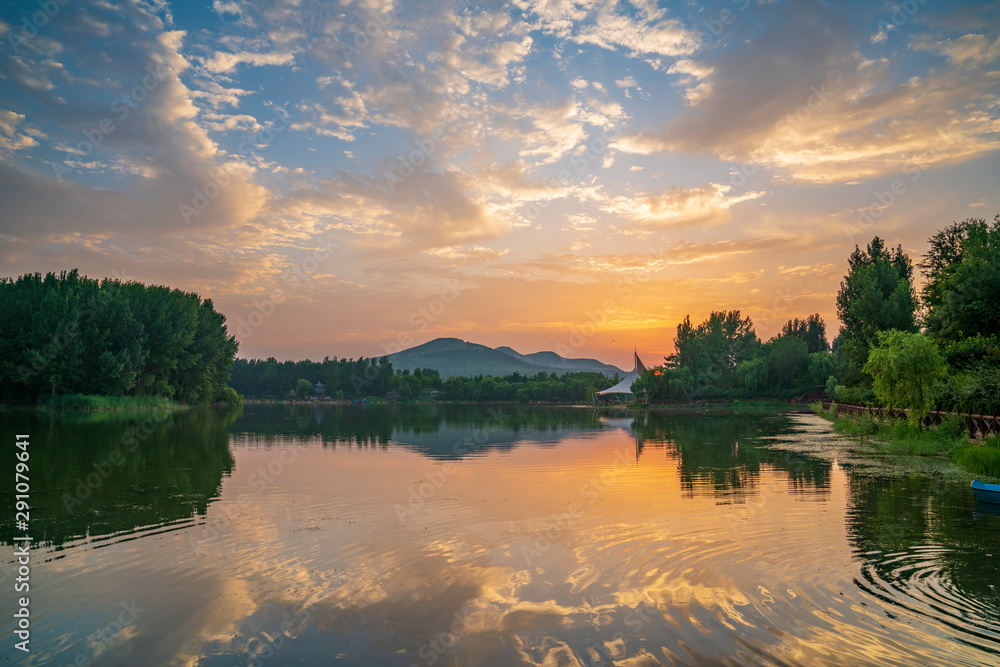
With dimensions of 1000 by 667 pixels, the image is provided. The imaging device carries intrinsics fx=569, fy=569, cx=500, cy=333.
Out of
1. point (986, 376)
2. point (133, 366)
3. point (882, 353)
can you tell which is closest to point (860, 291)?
point (882, 353)

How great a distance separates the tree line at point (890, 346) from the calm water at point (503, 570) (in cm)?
1104

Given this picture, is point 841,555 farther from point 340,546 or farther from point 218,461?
point 218,461

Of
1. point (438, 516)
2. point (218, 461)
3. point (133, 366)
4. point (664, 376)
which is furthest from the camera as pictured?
point (664, 376)

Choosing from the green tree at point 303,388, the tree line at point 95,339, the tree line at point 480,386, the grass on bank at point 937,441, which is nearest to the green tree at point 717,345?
the tree line at point 480,386

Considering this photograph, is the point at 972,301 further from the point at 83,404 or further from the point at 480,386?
the point at 480,386

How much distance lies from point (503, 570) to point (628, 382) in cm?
10914

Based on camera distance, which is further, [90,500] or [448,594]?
[90,500]

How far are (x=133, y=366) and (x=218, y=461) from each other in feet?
163

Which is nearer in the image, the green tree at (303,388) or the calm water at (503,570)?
the calm water at (503,570)

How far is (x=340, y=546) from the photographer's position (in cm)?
1094

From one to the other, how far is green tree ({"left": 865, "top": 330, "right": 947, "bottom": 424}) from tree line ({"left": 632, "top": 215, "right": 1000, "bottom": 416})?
1.9 inches

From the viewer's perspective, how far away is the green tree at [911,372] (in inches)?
1077

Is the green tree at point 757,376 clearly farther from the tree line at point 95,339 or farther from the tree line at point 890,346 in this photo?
the tree line at point 95,339

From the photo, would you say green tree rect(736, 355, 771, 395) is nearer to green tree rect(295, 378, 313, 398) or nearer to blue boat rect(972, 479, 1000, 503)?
blue boat rect(972, 479, 1000, 503)
